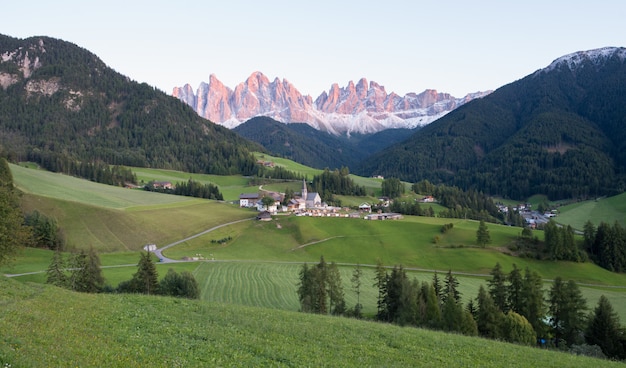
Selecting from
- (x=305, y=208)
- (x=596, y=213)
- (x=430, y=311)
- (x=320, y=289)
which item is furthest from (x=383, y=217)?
(x=596, y=213)

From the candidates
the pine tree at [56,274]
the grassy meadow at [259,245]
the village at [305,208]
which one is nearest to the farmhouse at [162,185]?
the grassy meadow at [259,245]

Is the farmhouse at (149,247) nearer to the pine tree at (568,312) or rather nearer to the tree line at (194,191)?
the tree line at (194,191)

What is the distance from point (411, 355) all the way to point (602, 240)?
291 feet

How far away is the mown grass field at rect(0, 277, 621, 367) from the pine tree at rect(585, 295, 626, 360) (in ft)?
60.6

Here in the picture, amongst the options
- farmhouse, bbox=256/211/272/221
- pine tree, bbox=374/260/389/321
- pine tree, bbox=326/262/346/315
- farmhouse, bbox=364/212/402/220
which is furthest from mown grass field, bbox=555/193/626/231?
pine tree, bbox=326/262/346/315

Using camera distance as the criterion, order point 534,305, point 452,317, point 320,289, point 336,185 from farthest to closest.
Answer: point 336,185, point 320,289, point 534,305, point 452,317

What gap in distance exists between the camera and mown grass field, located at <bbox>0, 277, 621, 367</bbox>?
15203mm

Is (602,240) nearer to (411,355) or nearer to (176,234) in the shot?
(411,355)

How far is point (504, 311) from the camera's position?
48375mm

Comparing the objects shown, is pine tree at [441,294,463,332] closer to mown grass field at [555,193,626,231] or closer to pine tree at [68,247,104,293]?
pine tree at [68,247,104,293]

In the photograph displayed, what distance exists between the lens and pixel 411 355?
22.1 meters

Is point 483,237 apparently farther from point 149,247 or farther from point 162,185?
point 162,185

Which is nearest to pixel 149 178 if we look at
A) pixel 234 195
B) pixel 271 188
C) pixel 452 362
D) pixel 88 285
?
pixel 234 195

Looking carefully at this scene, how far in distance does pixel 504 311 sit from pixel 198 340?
136ft
